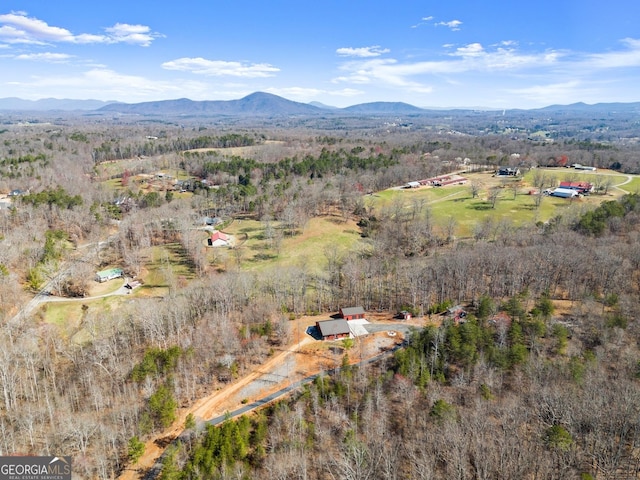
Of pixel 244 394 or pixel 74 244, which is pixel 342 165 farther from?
pixel 244 394

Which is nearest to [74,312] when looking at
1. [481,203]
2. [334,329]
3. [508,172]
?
[334,329]

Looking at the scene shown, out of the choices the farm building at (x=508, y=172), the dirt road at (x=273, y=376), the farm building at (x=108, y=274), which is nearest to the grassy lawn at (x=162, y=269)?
the farm building at (x=108, y=274)

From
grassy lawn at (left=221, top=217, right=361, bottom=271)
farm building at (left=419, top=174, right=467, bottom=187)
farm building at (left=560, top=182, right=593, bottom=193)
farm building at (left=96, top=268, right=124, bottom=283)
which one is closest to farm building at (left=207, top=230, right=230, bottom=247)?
grassy lawn at (left=221, top=217, right=361, bottom=271)

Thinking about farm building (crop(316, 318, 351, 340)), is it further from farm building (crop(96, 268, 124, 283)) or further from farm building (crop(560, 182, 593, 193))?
farm building (crop(560, 182, 593, 193))

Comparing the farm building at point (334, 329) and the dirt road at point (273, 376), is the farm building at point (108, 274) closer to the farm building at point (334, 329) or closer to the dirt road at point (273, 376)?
the dirt road at point (273, 376)

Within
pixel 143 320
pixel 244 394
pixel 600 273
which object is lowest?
pixel 244 394

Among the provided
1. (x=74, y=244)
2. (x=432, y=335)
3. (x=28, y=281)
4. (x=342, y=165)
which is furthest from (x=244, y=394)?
(x=342, y=165)
